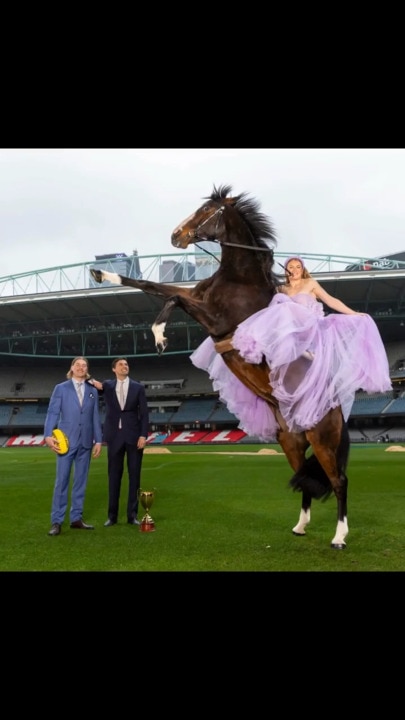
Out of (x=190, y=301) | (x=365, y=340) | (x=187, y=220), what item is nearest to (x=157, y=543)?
(x=190, y=301)

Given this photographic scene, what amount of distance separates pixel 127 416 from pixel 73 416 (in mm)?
732

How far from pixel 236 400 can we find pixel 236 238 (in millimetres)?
1809

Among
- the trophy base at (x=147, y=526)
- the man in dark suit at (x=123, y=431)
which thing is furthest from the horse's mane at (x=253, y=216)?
the trophy base at (x=147, y=526)

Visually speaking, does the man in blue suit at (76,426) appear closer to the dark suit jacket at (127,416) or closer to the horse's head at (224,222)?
the dark suit jacket at (127,416)

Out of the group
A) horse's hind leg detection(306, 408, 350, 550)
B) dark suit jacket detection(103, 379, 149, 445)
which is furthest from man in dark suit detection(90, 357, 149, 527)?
horse's hind leg detection(306, 408, 350, 550)

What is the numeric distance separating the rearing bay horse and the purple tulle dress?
0.60ft

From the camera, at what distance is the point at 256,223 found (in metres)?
5.29

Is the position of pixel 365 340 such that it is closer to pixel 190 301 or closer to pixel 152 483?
pixel 190 301

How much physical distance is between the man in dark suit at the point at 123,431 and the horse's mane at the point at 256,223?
2583 mm

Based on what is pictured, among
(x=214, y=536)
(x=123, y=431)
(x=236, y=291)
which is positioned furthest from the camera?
(x=123, y=431)

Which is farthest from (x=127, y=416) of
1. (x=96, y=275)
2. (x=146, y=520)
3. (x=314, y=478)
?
(x=314, y=478)

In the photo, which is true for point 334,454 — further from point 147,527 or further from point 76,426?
point 76,426

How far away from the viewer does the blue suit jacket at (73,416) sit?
21.7 feet

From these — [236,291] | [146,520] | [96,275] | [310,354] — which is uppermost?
[96,275]
